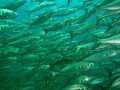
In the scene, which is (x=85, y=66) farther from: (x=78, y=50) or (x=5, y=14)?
(x=5, y=14)

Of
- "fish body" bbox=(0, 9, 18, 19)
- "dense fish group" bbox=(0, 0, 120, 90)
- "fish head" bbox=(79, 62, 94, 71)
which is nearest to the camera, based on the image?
"dense fish group" bbox=(0, 0, 120, 90)

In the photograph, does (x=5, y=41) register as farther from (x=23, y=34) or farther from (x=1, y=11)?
(x=1, y=11)

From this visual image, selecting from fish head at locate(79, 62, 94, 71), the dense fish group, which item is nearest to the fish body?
the dense fish group

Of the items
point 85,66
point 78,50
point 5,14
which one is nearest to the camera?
point 85,66

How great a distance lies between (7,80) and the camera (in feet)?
23.8

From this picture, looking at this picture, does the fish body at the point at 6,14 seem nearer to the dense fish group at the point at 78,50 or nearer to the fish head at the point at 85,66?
the dense fish group at the point at 78,50

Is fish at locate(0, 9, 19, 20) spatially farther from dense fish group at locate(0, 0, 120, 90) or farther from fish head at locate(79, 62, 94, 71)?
fish head at locate(79, 62, 94, 71)

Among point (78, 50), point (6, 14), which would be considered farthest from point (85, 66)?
point (6, 14)

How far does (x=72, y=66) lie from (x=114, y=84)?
1323 millimetres

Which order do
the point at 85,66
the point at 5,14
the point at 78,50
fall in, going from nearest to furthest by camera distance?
the point at 85,66, the point at 78,50, the point at 5,14

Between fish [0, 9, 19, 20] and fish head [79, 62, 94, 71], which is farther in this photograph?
fish [0, 9, 19, 20]

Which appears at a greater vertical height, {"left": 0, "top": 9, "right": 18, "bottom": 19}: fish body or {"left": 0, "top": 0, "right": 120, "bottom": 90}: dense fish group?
{"left": 0, "top": 9, "right": 18, "bottom": 19}: fish body

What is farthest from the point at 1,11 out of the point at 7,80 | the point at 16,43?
the point at 7,80

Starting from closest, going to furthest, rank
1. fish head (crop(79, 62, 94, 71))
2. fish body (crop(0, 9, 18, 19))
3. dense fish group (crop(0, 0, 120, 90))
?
dense fish group (crop(0, 0, 120, 90)), fish head (crop(79, 62, 94, 71)), fish body (crop(0, 9, 18, 19))
